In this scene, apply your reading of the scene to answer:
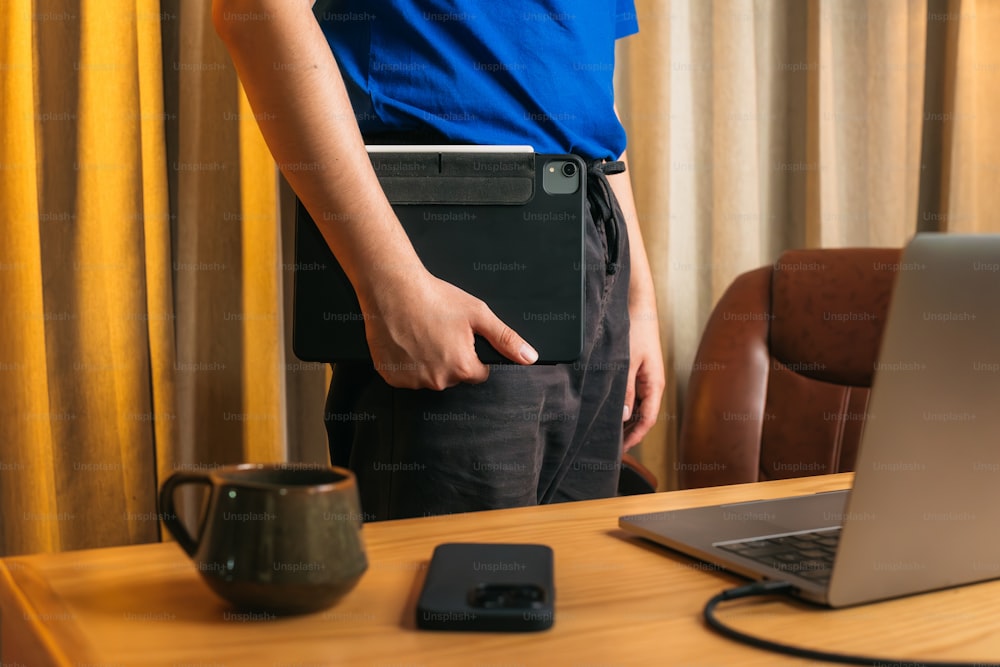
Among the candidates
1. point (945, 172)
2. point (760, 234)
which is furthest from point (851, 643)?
point (945, 172)

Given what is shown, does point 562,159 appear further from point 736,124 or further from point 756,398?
point 736,124

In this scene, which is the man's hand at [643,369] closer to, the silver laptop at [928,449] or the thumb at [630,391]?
the thumb at [630,391]

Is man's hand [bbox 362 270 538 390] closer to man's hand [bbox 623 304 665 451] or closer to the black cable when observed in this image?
the black cable

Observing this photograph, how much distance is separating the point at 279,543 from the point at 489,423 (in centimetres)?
38

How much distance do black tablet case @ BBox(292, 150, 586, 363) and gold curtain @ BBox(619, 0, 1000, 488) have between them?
130 centimetres

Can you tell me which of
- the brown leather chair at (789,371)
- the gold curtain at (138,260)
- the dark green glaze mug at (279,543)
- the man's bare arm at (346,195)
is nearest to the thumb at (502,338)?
the man's bare arm at (346,195)

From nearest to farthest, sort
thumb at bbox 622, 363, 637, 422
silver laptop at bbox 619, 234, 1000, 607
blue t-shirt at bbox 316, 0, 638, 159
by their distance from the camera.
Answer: silver laptop at bbox 619, 234, 1000, 607 < blue t-shirt at bbox 316, 0, 638, 159 < thumb at bbox 622, 363, 637, 422

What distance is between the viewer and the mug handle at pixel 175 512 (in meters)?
0.52

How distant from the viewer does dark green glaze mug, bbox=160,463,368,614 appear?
487 millimetres

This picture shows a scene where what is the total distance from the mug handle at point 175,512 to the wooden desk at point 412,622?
41mm

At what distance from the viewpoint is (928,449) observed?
49 cm

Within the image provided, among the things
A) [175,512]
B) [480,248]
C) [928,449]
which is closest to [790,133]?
[480,248]

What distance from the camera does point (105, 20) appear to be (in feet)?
5.19

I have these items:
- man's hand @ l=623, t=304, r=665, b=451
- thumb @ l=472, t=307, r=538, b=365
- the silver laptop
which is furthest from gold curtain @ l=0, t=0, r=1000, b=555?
the silver laptop
